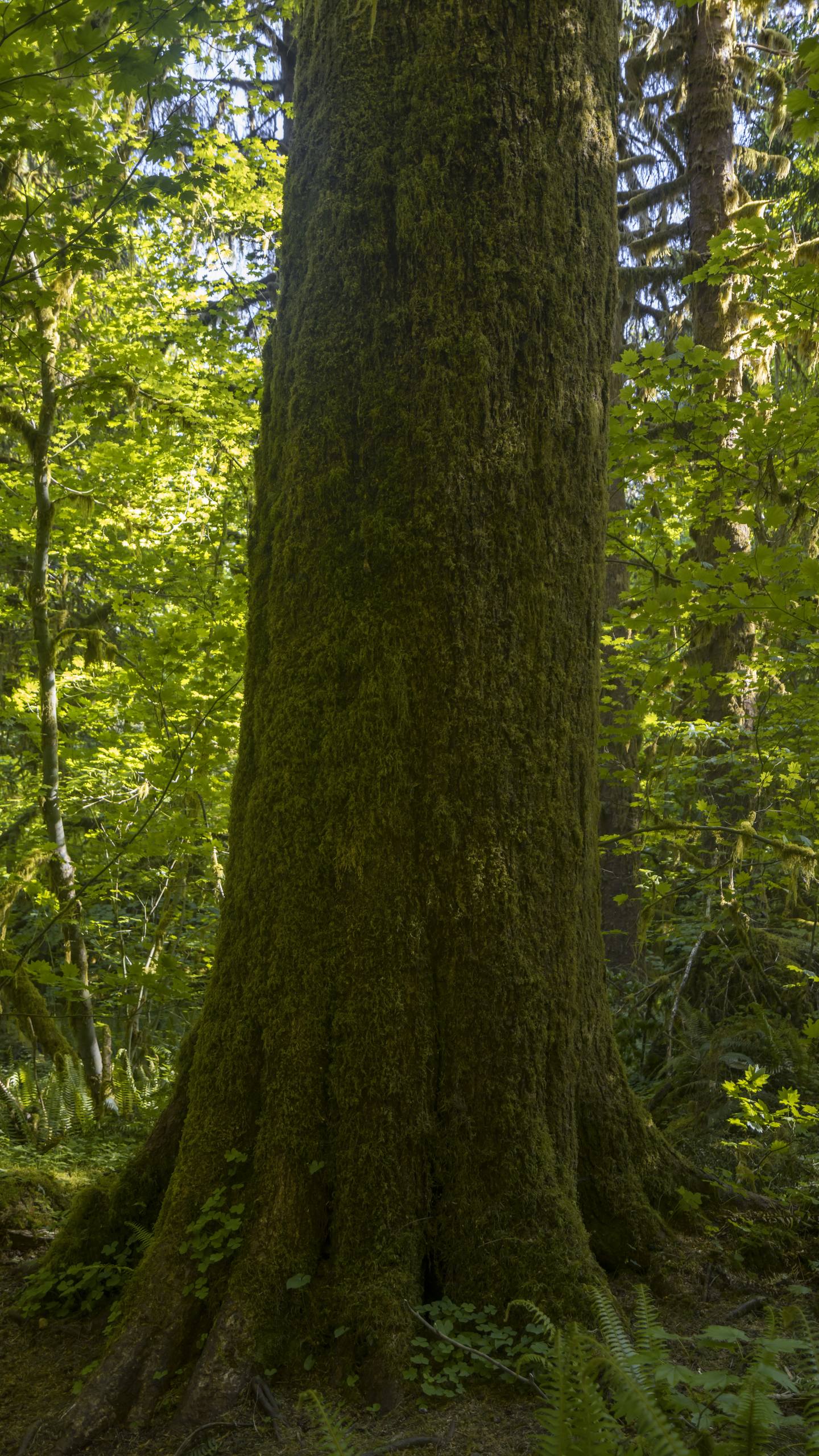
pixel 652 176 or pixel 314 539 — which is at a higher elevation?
pixel 652 176

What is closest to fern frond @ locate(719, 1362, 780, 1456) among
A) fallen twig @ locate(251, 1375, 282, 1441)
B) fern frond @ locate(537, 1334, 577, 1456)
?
fern frond @ locate(537, 1334, 577, 1456)

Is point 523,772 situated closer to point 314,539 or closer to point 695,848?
point 314,539

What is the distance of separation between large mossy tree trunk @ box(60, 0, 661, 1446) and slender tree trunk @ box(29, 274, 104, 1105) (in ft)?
13.5

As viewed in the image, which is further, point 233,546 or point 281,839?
point 233,546

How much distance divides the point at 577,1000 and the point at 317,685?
1.19 metres

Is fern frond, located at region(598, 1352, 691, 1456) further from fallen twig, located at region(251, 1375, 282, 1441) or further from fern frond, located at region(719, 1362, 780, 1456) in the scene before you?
fallen twig, located at region(251, 1375, 282, 1441)

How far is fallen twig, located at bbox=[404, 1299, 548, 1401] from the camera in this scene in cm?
207

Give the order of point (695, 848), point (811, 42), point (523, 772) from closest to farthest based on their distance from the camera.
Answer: point (523, 772) < point (811, 42) < point (695, 848)

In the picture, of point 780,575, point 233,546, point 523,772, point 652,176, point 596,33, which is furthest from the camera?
point 652,176

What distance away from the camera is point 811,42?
3.24 meters

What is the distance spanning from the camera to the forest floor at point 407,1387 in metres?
2.00

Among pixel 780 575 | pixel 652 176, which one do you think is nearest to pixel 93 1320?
pixel 780 575

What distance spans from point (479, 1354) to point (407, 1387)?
21 cm

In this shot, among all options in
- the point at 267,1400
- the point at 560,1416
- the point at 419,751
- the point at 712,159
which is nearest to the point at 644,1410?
the point at 560,1416
